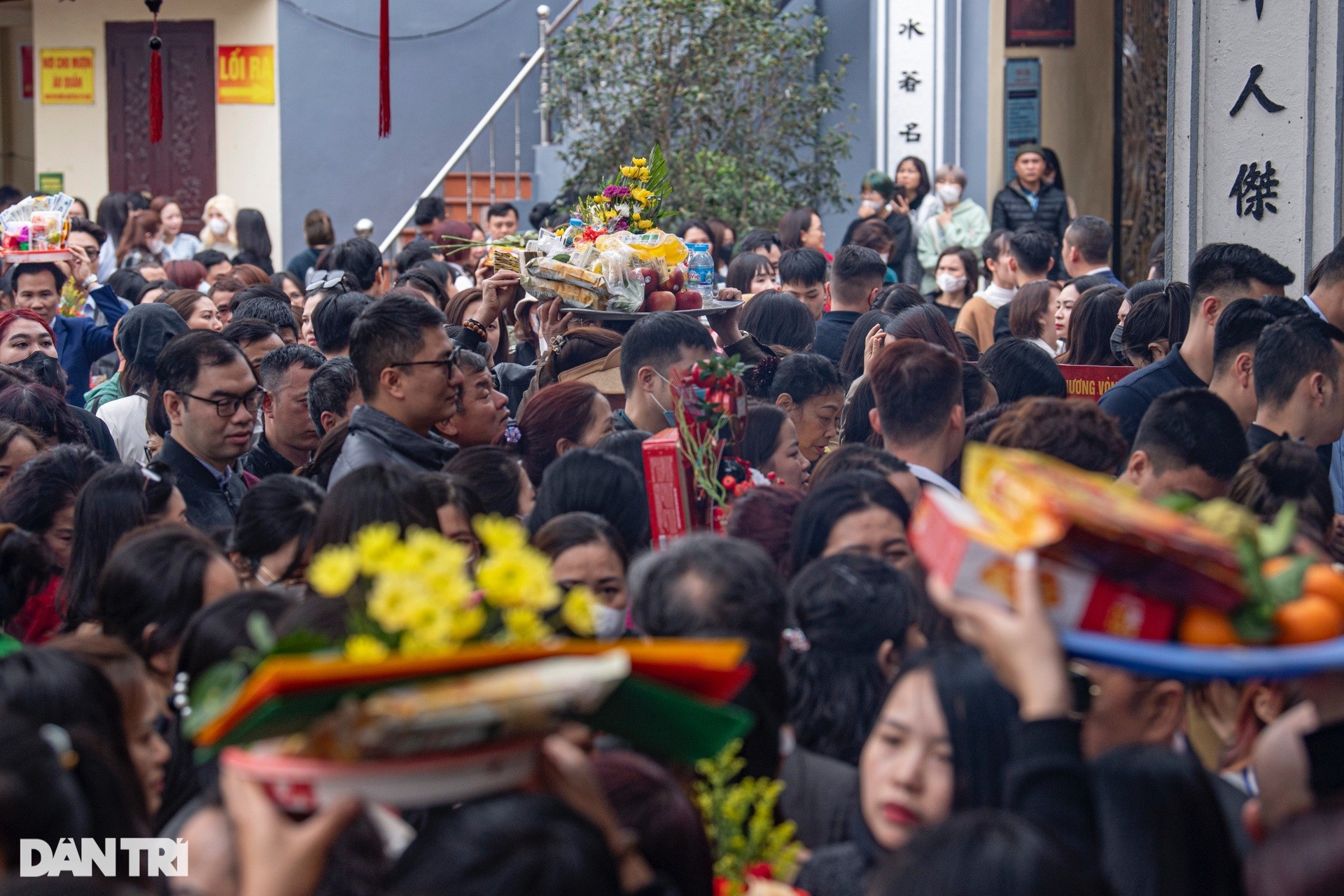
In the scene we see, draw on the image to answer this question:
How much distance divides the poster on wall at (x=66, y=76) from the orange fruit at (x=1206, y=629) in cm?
1468

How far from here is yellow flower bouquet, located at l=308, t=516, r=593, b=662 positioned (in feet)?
5.45

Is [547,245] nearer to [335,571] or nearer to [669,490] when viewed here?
[669,490]

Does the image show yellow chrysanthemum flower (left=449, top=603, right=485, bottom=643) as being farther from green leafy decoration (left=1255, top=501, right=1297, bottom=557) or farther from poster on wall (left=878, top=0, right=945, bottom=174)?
poster on wall (left=878, top=0, right=945, bottom=174)

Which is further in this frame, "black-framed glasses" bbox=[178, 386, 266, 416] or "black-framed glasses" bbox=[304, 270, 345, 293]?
"black-framed glasses" bbox=[304, 270, 345, 293]

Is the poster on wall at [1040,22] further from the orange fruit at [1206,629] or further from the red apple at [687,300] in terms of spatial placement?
the orange fruit at [1206,629]

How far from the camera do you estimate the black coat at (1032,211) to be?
1055 centimetres

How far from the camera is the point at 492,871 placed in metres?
1.73

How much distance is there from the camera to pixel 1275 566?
5.94 feet

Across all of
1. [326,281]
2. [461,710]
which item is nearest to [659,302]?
[326,281]

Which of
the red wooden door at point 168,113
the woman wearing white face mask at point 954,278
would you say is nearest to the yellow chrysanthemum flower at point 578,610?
the woman wearing white face mask at point 954,278

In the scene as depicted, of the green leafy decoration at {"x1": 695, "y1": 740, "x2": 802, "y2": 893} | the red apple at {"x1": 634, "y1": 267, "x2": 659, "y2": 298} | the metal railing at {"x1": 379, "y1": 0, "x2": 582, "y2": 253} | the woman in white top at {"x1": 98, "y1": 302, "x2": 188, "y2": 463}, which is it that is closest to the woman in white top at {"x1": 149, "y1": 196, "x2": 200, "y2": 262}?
the metal railing at {"x1": 379, "y1": 0, "x2": 582, "y2": 253}

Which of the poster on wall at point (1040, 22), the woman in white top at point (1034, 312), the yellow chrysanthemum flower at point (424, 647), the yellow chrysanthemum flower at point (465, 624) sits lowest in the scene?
the yellow chrysanthemum flower at point (424, 647)

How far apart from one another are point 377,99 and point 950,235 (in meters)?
6.68

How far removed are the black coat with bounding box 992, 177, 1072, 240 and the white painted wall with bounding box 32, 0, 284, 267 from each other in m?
7.32
